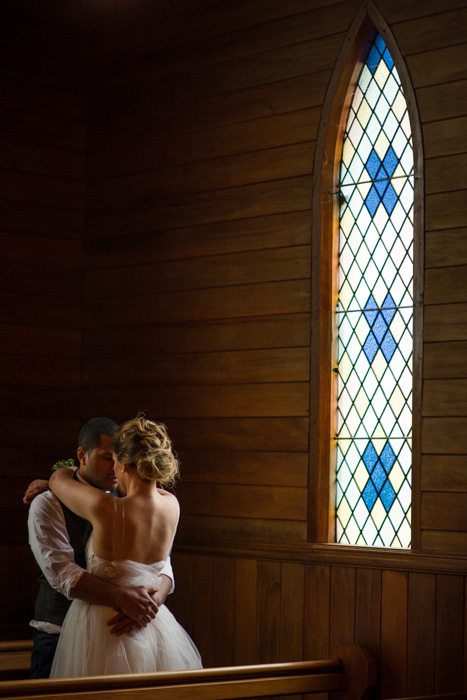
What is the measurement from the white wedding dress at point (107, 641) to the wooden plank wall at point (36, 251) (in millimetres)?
1617

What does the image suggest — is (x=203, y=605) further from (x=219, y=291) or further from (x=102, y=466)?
(x=219, y=291)

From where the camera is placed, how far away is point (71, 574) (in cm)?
347

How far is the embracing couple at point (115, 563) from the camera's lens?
11.4 ft

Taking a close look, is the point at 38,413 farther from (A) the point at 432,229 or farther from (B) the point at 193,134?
(A) the point at 432,229

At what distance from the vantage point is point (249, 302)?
190 inches

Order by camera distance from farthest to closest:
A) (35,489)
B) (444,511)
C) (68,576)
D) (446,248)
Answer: (446,248) < (444,511) < (35,489) < (68,576)

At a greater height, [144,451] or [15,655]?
[144,451]

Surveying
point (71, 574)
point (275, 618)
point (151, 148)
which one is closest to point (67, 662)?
point (71, 574)

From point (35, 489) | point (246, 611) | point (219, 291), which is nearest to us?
point (35, 489)

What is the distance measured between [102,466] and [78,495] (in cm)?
20

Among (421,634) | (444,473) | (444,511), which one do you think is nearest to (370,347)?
(444,473)

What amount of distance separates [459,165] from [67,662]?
2.42 metres

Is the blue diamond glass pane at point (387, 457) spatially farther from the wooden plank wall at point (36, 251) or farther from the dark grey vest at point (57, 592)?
the wooden plank wall at point (36, 251)

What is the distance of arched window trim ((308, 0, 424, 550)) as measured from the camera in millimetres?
4457
